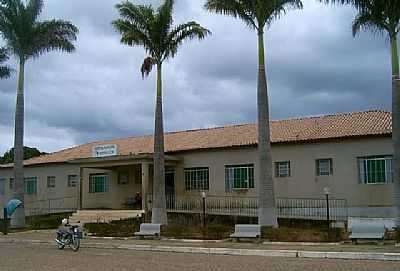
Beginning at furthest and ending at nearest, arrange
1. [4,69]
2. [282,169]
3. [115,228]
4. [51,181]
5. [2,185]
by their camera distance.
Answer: [2,185] < [51,181] < [4,69] < [282,169] < [115,228]

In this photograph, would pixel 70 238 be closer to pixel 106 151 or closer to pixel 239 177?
pixel 239 177

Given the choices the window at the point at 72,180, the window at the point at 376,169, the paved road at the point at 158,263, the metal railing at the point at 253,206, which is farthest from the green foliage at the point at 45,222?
the window at the point at 376,169

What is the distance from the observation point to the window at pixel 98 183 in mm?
41031

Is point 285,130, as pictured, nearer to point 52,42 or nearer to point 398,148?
point 398,148

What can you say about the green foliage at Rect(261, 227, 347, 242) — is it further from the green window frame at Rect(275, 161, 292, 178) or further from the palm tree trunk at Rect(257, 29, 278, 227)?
the green window frame at Rect(275, 161, 292, 178)

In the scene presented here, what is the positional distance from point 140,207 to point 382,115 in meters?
15.2

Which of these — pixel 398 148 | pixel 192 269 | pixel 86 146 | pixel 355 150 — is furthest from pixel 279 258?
pixel 86 146

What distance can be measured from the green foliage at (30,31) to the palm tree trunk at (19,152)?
3.12 ft

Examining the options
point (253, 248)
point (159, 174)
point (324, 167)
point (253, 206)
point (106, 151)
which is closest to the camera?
point (253, 248)

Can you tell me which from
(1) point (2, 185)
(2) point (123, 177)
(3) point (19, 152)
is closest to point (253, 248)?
(3) point (19, 152)

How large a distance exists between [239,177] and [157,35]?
32.2ft

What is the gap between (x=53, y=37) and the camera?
34844 mm

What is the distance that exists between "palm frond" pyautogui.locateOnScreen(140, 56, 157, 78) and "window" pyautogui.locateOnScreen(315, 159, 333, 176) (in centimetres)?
985

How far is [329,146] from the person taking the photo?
102ft
